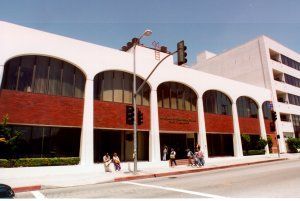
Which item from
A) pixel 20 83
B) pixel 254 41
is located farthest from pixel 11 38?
pixel 254 41

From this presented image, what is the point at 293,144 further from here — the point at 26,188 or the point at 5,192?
the point at 5,192

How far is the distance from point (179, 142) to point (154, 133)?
4.67 meters

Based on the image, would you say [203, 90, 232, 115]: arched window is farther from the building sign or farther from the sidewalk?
the sidewalk

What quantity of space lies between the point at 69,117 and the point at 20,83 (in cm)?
402

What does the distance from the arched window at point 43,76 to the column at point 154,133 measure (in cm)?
678

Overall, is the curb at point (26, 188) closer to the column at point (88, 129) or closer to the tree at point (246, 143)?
the column at point (88, 129)

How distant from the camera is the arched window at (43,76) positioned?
694 inches

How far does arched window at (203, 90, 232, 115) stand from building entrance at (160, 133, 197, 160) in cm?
377

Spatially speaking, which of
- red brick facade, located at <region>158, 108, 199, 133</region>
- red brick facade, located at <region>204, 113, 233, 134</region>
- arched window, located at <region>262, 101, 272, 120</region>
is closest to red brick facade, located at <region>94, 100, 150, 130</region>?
red brick facade, located at <region>158, 108, 199, 133</region>

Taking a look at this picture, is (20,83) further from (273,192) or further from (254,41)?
(254,41)

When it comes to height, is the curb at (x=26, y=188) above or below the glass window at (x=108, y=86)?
below

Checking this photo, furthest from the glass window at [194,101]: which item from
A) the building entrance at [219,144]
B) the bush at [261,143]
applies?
the bush at [261,143]

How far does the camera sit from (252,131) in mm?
34188

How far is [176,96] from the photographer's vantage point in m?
27.0
